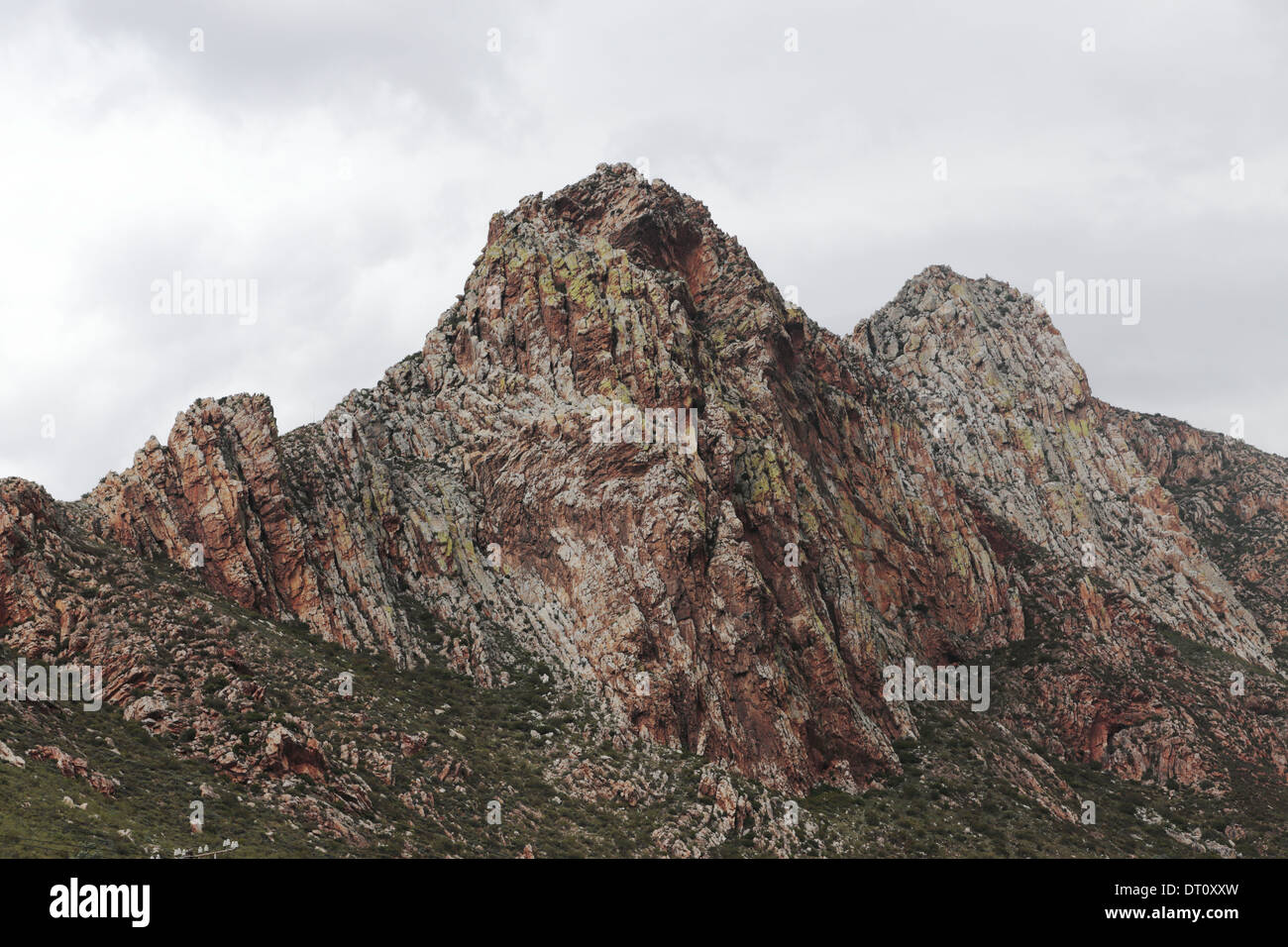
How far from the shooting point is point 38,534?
51.5 metres

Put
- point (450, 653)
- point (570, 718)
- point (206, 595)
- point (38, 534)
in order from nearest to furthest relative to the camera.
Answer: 1. point (38, 534)
2. point (206, 595)
3. point (570, 718)
4. point (450, 653)

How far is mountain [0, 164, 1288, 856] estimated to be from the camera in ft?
156

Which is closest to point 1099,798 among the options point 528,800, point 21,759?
point 528,800

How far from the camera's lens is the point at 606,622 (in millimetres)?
68812

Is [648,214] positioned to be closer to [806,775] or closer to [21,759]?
[806,775]

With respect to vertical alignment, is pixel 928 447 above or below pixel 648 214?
below

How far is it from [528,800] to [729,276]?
6700 centimetres

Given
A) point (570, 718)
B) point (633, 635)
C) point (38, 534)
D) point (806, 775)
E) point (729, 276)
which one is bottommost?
point (806, 775)

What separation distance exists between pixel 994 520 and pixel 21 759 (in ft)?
351

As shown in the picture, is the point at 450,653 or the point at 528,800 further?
the point at 450,653

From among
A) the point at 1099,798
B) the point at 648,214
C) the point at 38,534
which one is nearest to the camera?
the point at 38,534

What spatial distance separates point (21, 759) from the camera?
3588 centimetres

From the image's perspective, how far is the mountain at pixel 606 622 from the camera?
1877 inches

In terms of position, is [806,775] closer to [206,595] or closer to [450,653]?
[450,653]
